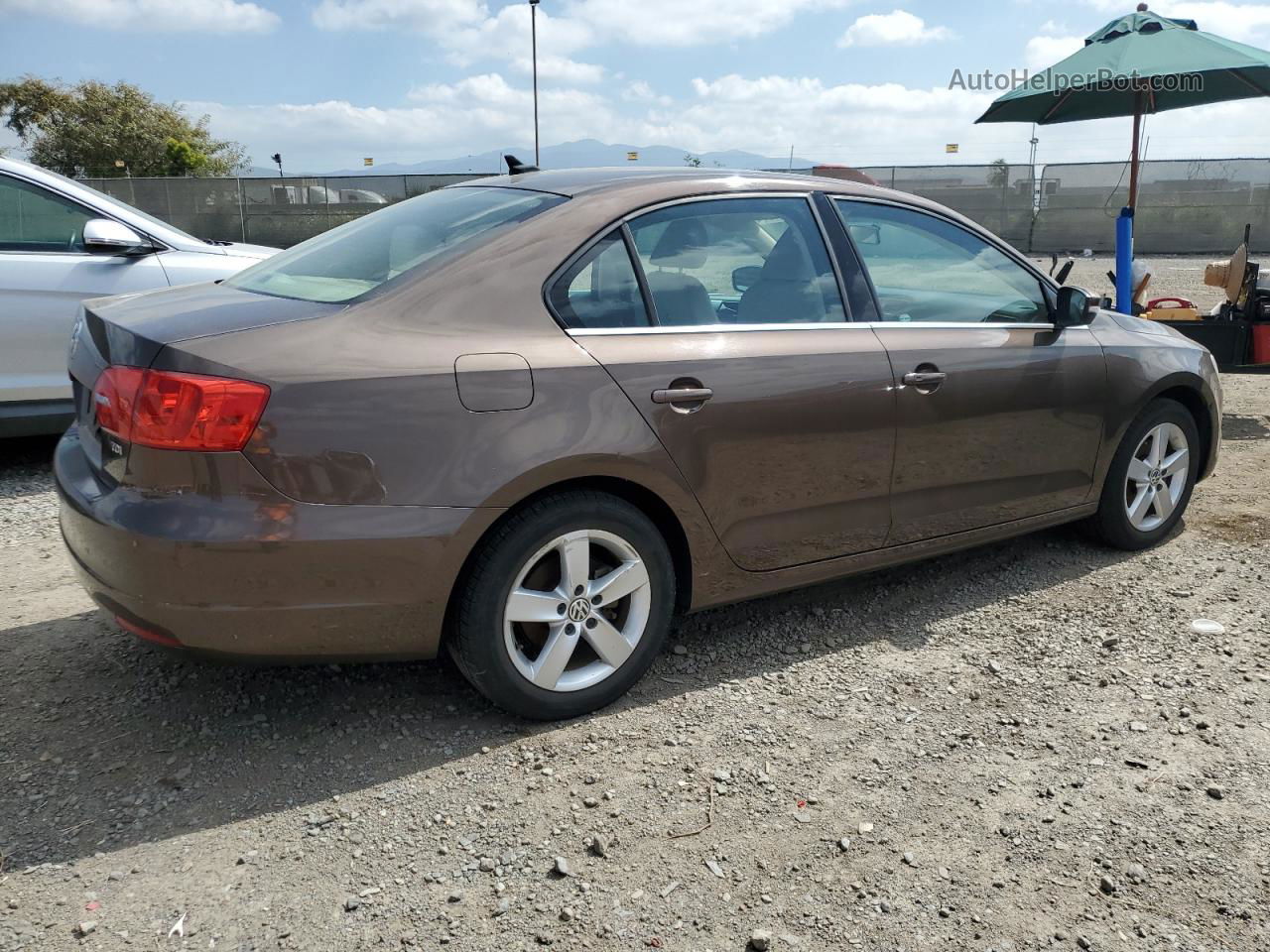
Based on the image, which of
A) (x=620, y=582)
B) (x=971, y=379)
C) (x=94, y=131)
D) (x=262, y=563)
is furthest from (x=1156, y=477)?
(x=94, y=131)

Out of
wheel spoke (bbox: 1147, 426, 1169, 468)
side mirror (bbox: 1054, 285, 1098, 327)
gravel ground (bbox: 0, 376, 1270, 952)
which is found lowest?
gravel ground (bbox: 0, 376, 1270, 952)

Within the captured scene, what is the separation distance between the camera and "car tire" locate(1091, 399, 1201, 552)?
4555mm

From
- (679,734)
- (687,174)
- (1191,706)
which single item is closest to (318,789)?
(679,734)

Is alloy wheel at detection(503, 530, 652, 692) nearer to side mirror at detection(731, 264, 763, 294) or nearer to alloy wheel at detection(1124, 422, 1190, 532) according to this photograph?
side mirror at detection(731, 264, 763, 294)

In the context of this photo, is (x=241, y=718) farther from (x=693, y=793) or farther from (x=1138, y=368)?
(x=1138, y=368)

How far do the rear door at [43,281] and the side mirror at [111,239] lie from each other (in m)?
0.09

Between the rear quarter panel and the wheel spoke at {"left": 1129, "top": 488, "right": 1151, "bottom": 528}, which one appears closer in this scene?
the rear quarter panel

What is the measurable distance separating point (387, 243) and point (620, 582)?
51.7 inches

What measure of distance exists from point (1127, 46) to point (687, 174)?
5934 mm

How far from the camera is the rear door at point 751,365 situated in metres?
3.15

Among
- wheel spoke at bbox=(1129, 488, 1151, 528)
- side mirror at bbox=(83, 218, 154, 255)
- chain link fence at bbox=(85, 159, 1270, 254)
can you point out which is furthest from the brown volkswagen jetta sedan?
chain link fence at bbox=(85, 159, 1270, 254)

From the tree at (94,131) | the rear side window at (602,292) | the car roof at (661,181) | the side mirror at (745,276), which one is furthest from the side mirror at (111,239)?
the tree at (94,131)

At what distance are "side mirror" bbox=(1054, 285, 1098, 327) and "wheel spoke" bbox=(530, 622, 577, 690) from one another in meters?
2.44

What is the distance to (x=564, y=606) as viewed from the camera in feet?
10.1
